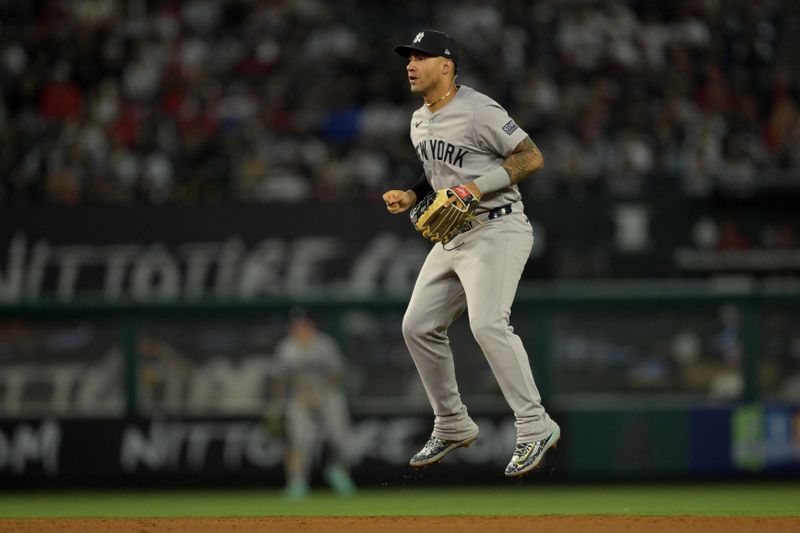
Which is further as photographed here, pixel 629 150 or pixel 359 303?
pixel 629 150

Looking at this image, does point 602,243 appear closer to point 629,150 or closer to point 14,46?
point 629,150

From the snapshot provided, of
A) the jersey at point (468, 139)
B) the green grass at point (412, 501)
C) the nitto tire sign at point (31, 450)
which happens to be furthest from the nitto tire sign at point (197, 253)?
the jersey at point (468, 139)

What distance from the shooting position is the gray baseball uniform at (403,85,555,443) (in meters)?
6.44

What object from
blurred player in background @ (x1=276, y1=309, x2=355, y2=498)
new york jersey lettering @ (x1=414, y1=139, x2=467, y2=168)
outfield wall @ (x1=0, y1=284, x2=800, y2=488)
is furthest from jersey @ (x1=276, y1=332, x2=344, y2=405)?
new york jersey lettering @ (x1=414, y1=139, x2=467, y2=168)

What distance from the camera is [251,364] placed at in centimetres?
1394

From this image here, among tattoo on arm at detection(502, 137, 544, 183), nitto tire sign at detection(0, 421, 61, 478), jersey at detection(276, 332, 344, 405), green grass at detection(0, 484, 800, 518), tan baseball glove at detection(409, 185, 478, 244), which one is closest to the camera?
tan baseball glove at detection(409, 185, 478, 244)

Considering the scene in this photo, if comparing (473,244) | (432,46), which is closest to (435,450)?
(473,244)

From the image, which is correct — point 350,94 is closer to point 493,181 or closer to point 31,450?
point 31,450

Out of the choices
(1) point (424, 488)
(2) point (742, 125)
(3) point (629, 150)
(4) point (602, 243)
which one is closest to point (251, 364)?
(1) point (424, 488)

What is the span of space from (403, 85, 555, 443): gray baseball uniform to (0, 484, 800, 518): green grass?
10.5 feet

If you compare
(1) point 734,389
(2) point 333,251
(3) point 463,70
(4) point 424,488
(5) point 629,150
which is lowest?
(4) point 424,488

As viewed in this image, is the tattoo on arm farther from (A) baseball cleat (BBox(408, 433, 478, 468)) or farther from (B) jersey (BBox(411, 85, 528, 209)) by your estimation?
(A) baseball cleat (BBox(408, 433, 478, 468))

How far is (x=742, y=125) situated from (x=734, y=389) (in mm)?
3262

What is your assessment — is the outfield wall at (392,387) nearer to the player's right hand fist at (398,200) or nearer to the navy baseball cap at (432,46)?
the player's right hand fist at (398,200)
